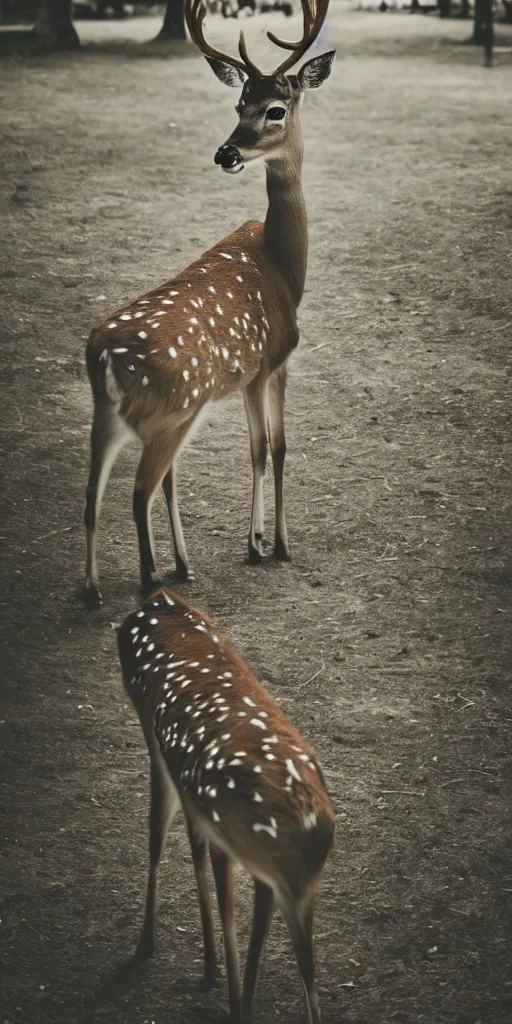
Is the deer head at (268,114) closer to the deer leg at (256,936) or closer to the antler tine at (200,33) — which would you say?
the antler tine at (200,33)

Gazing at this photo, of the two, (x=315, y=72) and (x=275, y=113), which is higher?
(x=315, y=72)

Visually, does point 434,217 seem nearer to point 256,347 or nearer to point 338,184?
point 338,184

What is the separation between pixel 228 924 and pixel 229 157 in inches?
130

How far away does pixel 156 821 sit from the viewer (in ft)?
11.6

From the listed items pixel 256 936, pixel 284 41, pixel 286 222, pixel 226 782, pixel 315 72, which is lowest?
pixel 256 936

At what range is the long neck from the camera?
5801 millimetres

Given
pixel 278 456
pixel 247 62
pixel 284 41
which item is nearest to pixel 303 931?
pixel 278 456

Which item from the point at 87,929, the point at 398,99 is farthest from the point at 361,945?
the point at 398,99

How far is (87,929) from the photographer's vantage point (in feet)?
12.6

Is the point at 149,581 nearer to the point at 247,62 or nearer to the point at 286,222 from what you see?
the point at 286,222

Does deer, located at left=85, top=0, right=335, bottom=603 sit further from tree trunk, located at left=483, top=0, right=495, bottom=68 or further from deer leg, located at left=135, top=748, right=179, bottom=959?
tree trunk, located at left=483, top=0, right=495, bottom=68

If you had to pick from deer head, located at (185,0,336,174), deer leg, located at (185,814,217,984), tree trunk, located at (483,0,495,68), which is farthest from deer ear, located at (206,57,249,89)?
tree trunk, located at (483,0,495,68)

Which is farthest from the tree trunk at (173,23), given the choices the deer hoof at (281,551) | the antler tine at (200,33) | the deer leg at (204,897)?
the deer leg at (204,897)

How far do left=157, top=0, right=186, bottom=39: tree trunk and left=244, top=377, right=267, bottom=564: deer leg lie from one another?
465 inches
